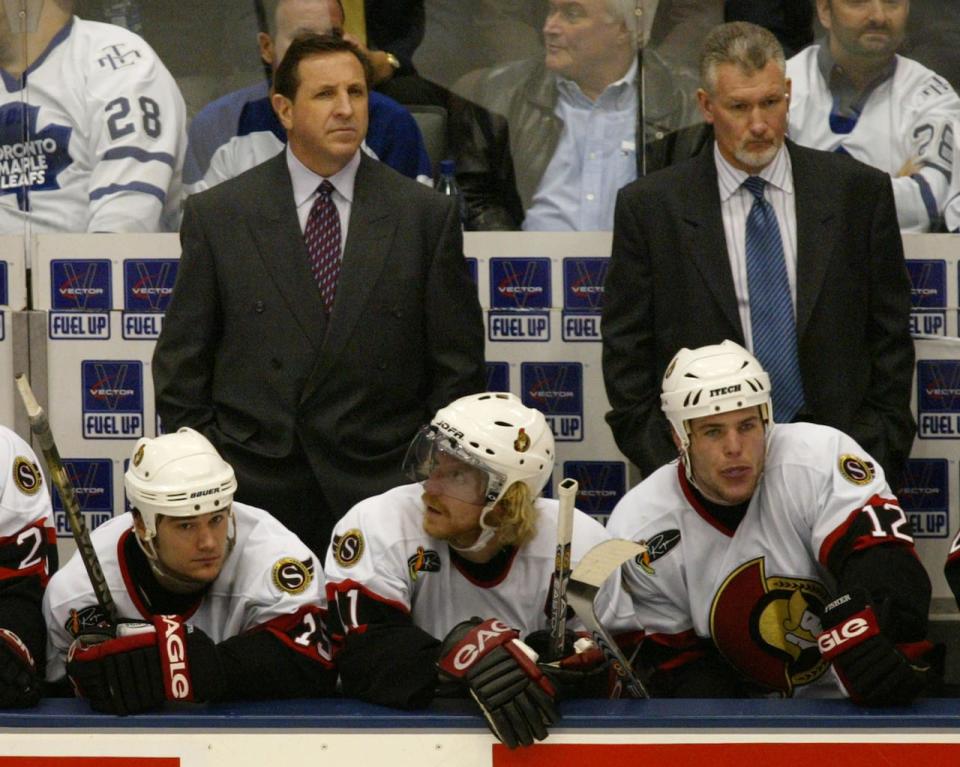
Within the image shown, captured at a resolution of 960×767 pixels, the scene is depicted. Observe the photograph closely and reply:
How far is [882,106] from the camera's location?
178 inches

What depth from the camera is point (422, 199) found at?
400cm

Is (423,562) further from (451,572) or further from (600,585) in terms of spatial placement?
(600,585)

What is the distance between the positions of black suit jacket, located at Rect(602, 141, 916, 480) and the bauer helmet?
0.48 meters

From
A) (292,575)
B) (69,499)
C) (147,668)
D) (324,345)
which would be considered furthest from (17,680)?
(324,345)

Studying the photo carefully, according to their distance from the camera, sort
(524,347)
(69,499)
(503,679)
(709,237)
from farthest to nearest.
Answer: (524,347)
(709,237)
(69,499)
(503,679)

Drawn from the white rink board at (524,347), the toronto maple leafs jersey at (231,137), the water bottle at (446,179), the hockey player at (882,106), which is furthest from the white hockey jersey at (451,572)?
the hockey player at (882,106)

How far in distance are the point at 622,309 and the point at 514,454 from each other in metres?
0.87

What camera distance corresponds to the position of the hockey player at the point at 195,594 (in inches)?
112

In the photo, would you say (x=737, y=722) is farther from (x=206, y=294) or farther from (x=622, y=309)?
(x=206, y=294)

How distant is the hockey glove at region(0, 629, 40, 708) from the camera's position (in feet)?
9.00

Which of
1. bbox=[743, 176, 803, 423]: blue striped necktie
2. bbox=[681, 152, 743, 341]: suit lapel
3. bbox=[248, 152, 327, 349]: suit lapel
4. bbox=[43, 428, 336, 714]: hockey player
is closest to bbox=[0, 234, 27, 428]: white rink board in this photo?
bbox=[248, 152, 327, 349]: suit lapel

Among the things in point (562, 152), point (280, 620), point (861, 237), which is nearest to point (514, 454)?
point (280, 620)

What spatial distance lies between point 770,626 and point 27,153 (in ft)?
8.35

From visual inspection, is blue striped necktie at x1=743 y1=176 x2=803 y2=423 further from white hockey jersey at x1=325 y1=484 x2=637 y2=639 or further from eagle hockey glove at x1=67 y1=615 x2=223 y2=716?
eagle hockey glove at x1=67 y1=615 x2=223 y2=716
